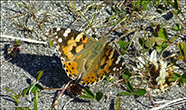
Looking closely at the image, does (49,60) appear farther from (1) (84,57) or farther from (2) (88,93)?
(2) (88,93)

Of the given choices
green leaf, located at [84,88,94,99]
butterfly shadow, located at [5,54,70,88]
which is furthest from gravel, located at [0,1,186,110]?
green leaf, located at [84,88,94,99]

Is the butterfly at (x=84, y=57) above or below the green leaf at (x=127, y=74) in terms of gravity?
above

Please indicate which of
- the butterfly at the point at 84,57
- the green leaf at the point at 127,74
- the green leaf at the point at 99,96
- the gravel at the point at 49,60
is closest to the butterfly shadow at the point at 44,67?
the gravel at the point at 49,60

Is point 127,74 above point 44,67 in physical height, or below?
below

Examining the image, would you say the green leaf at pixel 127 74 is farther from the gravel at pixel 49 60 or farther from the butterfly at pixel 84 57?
the gravel at pixel 49 60

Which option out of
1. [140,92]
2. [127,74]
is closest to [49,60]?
[127,74]

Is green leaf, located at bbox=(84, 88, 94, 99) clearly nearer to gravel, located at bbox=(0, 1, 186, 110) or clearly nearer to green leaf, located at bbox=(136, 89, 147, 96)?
gravel, located at bbox=(0, 1, 186, 110)

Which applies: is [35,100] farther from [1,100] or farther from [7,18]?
[7,18]

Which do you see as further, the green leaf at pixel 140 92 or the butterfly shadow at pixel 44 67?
the butterfly shadow at pixel 44 67

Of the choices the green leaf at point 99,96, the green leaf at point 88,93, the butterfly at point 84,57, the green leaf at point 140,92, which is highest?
the butterfly at point 84,57
